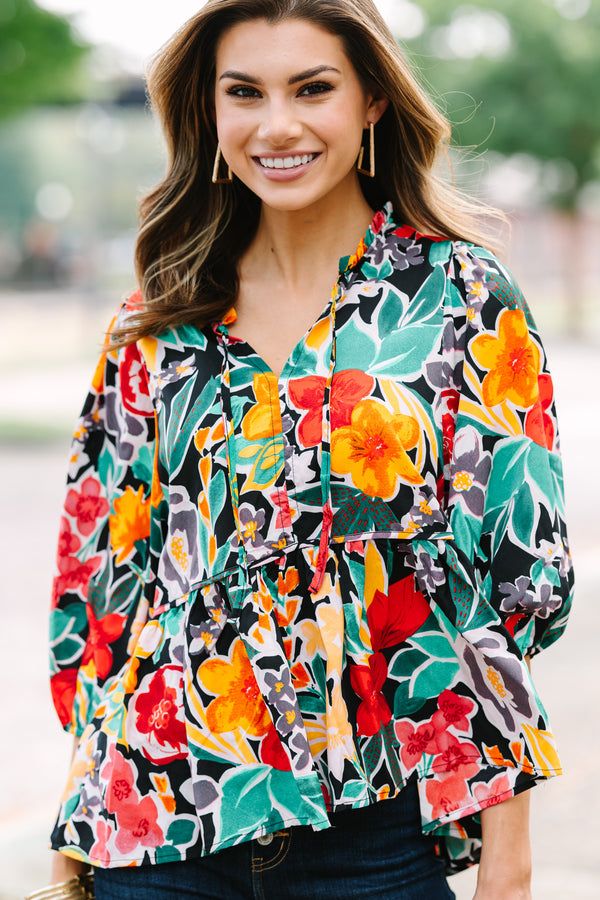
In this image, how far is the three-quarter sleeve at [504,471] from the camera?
6.05ft

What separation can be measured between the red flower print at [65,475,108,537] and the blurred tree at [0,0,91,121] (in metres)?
11.3

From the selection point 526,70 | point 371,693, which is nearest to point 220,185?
point 371,693

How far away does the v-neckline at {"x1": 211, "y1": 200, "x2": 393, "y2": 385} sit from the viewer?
194 centimetres

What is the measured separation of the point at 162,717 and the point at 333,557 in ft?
1.18

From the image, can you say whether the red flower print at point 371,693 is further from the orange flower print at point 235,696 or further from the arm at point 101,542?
the arm at point 101,542

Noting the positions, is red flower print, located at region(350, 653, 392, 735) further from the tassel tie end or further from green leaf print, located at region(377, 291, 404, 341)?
green leaf print, located at region(377, 291, 404, 341)

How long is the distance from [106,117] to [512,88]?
864 centimetres

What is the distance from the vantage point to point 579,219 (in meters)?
25.3

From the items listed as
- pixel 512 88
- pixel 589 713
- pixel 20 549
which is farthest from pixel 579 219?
pixel 589 713

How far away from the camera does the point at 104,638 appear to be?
2139 mm

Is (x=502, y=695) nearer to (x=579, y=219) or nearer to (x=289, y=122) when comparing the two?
(x=289, y=122)

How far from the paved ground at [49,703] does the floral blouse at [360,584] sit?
1.69 meters

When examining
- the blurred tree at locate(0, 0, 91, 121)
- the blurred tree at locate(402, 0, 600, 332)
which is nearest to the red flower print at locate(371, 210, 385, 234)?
the blurred tree at locate(0, 0, 91, 121)

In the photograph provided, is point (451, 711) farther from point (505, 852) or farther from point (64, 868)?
point (64, 868)
